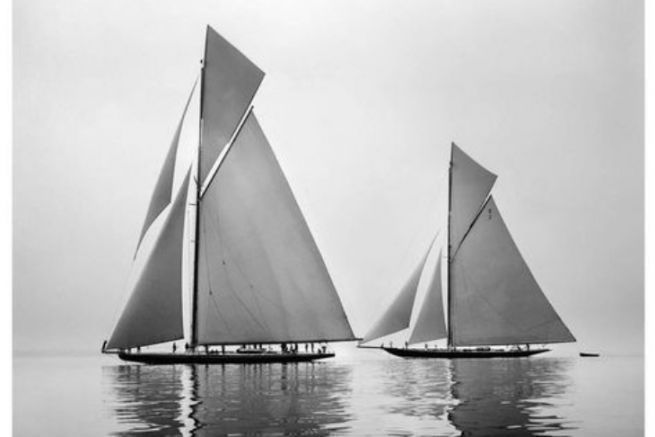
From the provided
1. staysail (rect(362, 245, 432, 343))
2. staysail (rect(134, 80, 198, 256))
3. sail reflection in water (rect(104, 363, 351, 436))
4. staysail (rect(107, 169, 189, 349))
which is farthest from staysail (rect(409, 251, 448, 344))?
staysail (rect(134, 80, 198, 256))

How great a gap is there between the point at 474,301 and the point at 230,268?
796cm

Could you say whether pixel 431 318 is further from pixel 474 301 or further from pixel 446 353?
pixel 446 353

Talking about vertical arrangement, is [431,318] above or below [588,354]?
above

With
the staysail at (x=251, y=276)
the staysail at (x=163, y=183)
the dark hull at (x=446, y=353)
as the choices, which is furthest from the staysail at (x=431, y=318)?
the staysail at (x=163, y=183)

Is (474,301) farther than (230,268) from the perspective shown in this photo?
Yes

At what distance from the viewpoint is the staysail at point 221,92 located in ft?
46.2

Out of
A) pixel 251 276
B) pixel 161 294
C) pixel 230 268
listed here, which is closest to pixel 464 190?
pixel 251 276

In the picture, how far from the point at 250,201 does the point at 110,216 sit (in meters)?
6.57

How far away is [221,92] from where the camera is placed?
59.5 feet

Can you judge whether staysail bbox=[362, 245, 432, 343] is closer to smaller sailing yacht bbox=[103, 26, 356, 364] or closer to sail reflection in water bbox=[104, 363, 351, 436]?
smaller sailing yacht bbox=[103, 26, 356, 364]

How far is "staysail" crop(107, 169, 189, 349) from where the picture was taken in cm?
1727

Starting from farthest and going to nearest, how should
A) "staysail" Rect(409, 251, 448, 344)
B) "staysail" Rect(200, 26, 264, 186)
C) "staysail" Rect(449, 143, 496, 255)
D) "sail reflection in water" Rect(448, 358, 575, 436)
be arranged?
"staysail" Rect(409, 251, 448, 344) → "staysail" Rect(449, 143, 496, 255) → "staysail" Rect(200, 26, 264, 186) → "sail reflection in water" Rect(448, 358, 575, 436)

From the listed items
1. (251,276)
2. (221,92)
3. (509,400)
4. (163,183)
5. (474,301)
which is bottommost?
(509,400)

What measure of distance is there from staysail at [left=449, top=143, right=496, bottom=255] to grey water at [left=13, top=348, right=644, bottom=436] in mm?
3617
